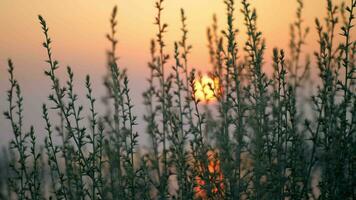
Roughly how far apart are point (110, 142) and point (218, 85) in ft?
4.58

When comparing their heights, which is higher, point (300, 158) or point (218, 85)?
point (218, 85)

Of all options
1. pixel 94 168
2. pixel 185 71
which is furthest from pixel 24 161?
pixel 185 71

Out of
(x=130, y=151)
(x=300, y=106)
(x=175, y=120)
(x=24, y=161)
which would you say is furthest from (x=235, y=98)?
(x=300, y=106)

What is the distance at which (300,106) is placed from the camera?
8.00 m

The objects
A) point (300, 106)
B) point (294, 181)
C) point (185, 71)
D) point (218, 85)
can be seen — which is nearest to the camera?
point (294, 181)

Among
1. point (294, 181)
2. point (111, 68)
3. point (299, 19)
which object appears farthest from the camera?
point (299, 19)

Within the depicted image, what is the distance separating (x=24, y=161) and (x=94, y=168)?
0.84 metres

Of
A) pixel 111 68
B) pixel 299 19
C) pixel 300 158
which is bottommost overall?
pixel 300 158

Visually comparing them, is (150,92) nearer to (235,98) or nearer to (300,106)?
(235,98)

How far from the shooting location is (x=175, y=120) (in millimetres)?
5289

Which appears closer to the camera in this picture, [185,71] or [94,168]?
[94,168]

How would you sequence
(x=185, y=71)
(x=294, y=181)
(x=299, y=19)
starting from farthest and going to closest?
(x=299, y=19) < (x=185, y=71) < (x=294, y=181)

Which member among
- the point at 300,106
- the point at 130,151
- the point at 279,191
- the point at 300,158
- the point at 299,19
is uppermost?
the point at 299,19

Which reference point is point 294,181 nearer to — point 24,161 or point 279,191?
point 279,191
